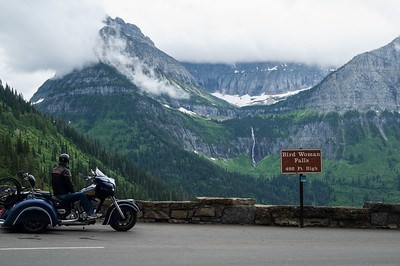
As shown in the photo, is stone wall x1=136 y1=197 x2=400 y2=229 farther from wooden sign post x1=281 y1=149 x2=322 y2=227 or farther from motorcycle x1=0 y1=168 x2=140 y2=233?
motorcycle x1=0 y1=168 x2=140 y2=233

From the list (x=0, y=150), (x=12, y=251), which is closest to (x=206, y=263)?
(x=12, y=251)

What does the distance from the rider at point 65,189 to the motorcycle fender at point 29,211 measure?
65 cm

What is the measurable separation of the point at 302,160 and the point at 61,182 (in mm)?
8404

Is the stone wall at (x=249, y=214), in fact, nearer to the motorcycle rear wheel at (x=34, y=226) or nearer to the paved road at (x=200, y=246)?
the paved road at (x=200, y=246)

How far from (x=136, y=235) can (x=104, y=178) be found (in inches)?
78.0

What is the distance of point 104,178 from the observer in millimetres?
16000

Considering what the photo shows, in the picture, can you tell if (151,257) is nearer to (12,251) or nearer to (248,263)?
(248,263)

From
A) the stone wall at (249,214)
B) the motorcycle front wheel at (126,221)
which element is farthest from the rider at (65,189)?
the stone wall at (249,214)

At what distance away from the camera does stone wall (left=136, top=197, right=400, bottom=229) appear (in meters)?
18.8

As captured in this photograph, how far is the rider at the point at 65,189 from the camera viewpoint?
15391 mm

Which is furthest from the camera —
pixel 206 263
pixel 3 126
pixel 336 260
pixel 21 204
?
pixel 3 126

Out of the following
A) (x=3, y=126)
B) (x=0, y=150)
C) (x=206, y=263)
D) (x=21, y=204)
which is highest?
(x=3, y=126)

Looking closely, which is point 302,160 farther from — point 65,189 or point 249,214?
point 65,189

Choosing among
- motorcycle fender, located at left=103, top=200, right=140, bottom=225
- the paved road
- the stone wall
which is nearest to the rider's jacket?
the paved road
